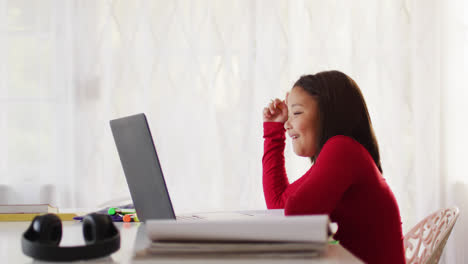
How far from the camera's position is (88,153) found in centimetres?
254

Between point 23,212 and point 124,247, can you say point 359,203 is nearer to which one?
point 124,247

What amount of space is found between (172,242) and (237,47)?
74.8 inches

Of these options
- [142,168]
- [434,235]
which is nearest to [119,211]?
[142,168]

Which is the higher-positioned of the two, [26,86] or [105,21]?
[105,21]

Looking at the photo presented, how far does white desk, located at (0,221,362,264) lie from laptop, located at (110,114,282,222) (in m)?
0.06

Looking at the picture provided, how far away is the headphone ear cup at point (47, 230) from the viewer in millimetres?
819

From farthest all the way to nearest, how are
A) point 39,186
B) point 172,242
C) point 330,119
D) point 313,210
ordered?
point 39,186, point 330,119, point 313,210, point 172,242

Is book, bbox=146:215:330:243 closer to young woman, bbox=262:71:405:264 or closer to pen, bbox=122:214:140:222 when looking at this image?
young woman, bbox=262:71:405:264

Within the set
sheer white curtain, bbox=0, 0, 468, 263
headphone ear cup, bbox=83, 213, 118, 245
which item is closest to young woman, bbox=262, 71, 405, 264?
headphone ear cup, bbox=83, 213, 118, 245

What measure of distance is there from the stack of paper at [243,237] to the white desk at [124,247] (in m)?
0.02

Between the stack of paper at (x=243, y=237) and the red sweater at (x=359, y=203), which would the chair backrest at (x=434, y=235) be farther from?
the stack of paper at (x=243, y=237)

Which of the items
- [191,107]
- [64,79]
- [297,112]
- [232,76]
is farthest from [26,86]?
[297,112]

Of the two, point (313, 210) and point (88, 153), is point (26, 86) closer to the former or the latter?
point (88, 153)

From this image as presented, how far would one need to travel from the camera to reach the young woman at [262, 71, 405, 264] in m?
1.10
